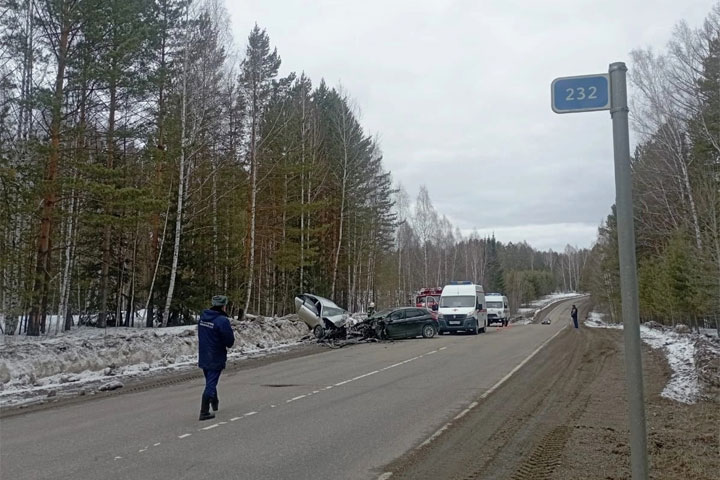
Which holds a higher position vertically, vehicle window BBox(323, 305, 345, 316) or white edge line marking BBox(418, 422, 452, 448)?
vehicle window BBox(323, 305, 345, 316)

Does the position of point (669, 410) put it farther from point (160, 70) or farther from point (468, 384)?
point (160, 70)

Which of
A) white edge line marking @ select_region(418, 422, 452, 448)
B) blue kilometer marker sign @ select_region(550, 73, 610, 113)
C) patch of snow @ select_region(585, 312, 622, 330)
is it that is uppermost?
blue kilometer marker sign @ select_region(550, 73, 610, 113)

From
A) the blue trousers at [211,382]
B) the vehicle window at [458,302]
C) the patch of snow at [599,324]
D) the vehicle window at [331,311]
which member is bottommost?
the patch of snow at [599,324]

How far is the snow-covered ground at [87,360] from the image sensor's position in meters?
12.6

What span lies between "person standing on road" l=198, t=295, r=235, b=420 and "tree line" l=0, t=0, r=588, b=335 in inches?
345

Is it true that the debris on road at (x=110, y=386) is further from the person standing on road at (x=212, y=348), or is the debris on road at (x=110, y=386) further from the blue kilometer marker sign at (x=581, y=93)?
the blue kilometer marker sign at (x=581, y=93)

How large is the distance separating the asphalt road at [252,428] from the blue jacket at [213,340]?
2.90 feet

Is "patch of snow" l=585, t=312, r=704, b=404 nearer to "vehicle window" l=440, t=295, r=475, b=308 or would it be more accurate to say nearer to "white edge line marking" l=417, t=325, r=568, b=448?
"white edge line marking" l=417, t=325, r=568, b=448

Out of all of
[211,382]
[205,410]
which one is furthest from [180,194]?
[205,410]

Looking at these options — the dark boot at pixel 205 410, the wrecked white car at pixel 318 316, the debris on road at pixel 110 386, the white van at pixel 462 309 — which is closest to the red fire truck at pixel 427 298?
the white van at pixel 462 309

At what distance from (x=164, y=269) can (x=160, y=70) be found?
9.40 meters

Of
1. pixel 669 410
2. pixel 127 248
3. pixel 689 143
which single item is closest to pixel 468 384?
pixel 669 410

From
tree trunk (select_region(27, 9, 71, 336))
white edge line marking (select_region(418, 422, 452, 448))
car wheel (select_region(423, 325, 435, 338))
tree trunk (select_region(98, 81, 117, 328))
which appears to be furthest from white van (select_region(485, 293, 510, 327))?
white edge line marking (select_region(418, 422, 452, 448))

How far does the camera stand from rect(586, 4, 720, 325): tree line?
85.5 ft
